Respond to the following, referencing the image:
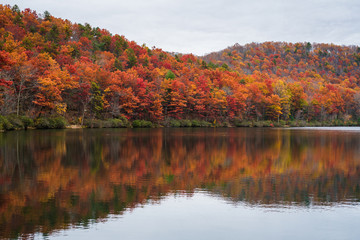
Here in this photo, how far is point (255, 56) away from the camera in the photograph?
155625mm

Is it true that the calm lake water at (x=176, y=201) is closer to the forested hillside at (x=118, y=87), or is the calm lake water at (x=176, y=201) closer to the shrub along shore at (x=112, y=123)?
the forested hillside at (x=118, y=87)

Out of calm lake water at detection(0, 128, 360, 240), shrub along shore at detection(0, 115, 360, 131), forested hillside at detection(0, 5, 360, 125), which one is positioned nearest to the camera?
calm lake water at detection(0, 128, 360, 240)

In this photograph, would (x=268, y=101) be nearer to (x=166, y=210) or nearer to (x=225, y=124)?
(x=225, y=124)

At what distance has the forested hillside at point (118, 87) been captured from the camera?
4503 cm

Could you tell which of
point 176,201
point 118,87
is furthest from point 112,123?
point 176,201

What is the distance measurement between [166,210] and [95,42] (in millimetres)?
86615

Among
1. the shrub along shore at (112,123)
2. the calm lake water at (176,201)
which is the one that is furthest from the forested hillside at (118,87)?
the calm lake water at (176,201)

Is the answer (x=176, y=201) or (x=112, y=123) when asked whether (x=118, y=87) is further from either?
(x=176, y=201)

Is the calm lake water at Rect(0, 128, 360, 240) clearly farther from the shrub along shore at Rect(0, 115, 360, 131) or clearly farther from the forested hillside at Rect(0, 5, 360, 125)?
the shrub along shore at Rect(0, 115, 360, 131)

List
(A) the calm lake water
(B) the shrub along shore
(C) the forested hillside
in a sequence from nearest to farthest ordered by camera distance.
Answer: (A) the calm lake water
(B) the shrub along shore
(C) the forested hillside

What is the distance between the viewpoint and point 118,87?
57438mm

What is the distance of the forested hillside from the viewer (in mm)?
45031

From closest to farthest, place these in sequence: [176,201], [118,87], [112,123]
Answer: [176,201], [112,123], [118,87]

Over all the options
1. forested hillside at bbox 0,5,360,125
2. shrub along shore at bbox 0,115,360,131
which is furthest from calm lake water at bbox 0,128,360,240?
shrub along shore at bbox 0,115,360,131
